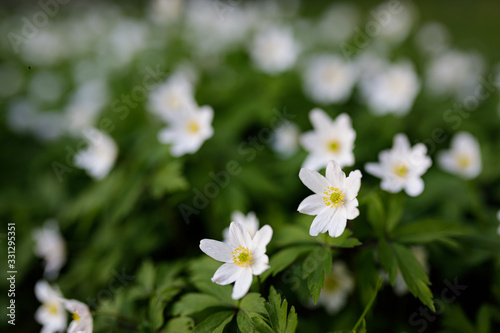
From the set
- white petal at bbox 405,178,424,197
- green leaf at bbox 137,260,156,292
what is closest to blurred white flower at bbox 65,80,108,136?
green leaf at bbox 137,260,156,292

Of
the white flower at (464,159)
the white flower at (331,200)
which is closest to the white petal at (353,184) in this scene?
the white flower at (331,200)

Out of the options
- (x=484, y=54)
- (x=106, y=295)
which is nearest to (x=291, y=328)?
(x=106, y=295)

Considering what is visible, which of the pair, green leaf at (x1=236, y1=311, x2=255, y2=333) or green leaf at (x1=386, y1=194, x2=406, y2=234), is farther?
green leaf at (x1=386, y1=194, x2=406, y2=234)

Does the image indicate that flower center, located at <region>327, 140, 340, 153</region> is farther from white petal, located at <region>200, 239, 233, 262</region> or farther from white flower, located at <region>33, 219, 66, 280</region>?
white flower, located at <region>33, 219, 66, 280</region>

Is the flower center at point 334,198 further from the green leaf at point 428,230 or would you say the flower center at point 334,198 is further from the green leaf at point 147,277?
the green leaf at point 147,277

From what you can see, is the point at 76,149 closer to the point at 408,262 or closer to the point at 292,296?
the point at 292,296

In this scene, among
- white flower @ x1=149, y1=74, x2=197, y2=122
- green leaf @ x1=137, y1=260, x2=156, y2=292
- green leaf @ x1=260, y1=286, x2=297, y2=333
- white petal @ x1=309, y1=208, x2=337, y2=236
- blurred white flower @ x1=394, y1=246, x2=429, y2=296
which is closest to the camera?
green leaf @ x1=260, y1=286, x2=297, y2=333

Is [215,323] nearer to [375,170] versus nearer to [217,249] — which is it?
[217,249]
